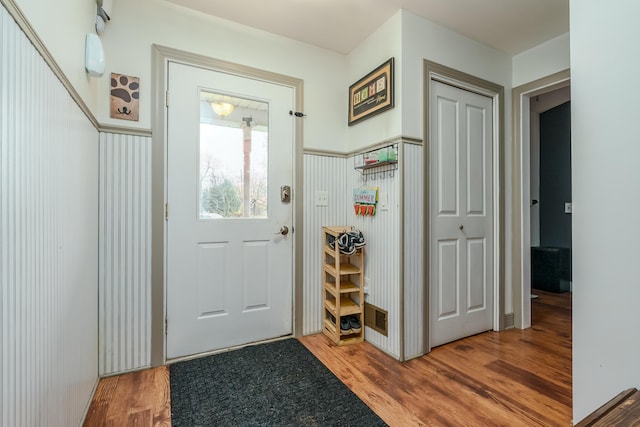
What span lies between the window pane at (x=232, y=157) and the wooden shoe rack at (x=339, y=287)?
0.64 meters

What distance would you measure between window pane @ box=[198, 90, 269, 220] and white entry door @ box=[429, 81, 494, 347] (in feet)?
4.41

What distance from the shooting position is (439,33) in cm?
228

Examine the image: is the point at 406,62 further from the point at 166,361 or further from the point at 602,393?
the point at 166,361

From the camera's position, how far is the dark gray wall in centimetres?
415

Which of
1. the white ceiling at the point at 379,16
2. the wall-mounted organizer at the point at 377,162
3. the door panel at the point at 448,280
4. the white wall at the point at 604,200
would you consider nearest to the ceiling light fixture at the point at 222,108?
the white ceiling at the point at 379,16

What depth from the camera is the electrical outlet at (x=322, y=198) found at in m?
2.56

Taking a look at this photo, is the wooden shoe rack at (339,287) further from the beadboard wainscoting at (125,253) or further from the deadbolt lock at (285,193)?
the beadboard wainscoting at (125,253)

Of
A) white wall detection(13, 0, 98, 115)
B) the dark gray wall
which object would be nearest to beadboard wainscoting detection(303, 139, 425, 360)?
white wall detection(13, 0, 98, 115)

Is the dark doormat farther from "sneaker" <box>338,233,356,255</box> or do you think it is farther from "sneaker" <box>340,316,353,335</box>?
"sneaker" <box>338,233,356,255</box>

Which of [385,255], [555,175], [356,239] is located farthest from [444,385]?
[555,175]

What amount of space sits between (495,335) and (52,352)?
9.58ft

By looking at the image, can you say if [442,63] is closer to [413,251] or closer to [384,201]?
[384,201]

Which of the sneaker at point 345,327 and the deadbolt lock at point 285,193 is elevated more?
the deadbolt lock at point 285,193

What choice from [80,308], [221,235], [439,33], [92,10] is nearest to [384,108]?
[439,33]
